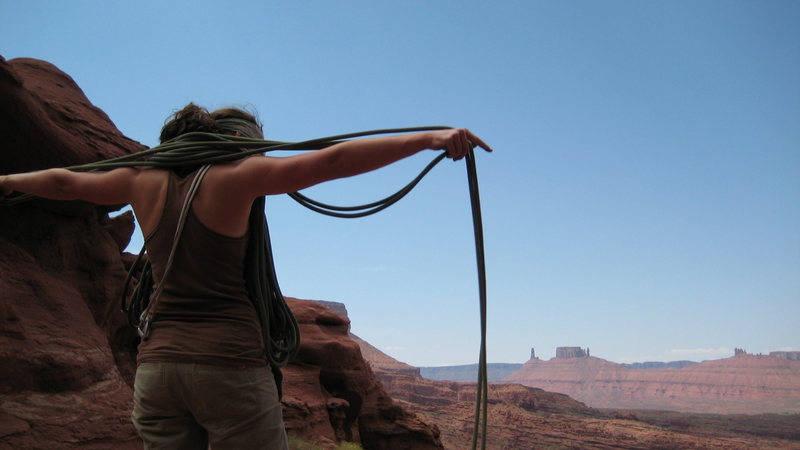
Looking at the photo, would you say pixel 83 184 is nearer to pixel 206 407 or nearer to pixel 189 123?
pixel 189 123

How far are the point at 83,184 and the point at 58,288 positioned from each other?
3.91 m

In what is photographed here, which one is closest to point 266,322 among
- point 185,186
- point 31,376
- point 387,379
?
point 185,186

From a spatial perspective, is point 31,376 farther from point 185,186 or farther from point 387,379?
point 387,379

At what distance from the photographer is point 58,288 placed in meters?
5.59

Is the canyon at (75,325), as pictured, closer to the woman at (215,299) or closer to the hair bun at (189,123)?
the woman at (215,299)

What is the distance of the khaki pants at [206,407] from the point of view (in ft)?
6.56

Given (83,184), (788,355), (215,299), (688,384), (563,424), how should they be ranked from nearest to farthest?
(215,299) < (83,184) < (563,424) < (788,355) < (688,384)

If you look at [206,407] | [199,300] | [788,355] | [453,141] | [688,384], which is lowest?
[688,384]

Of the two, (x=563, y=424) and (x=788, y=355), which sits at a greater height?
(x=788, y=355)

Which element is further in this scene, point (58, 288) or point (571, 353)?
point (571, 353)

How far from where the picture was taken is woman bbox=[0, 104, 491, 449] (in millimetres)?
1902

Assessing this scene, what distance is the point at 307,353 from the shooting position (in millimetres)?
12180

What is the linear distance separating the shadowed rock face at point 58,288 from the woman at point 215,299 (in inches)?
109

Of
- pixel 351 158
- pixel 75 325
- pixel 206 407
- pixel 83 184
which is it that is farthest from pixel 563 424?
pixel 351 158
